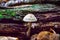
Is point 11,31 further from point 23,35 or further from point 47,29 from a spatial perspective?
point 47,29

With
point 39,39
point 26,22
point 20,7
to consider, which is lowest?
point 39,39

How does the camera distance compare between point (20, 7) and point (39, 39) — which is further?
point (20, 7)

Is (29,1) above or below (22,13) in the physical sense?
above

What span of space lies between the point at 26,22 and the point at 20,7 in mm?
200

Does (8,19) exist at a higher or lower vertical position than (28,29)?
higher

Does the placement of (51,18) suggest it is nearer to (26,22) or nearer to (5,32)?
(26,22)

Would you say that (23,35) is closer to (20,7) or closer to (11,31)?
(11,31)

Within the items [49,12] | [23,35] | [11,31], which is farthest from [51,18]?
[11,31]

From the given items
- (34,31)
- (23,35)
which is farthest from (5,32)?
(34,31)

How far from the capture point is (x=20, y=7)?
1.79 metres

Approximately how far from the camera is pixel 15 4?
178 cm

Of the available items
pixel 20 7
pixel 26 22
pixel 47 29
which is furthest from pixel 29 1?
pixel 47 29

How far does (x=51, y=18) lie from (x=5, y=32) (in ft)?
1.81

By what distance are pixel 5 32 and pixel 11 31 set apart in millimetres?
70
